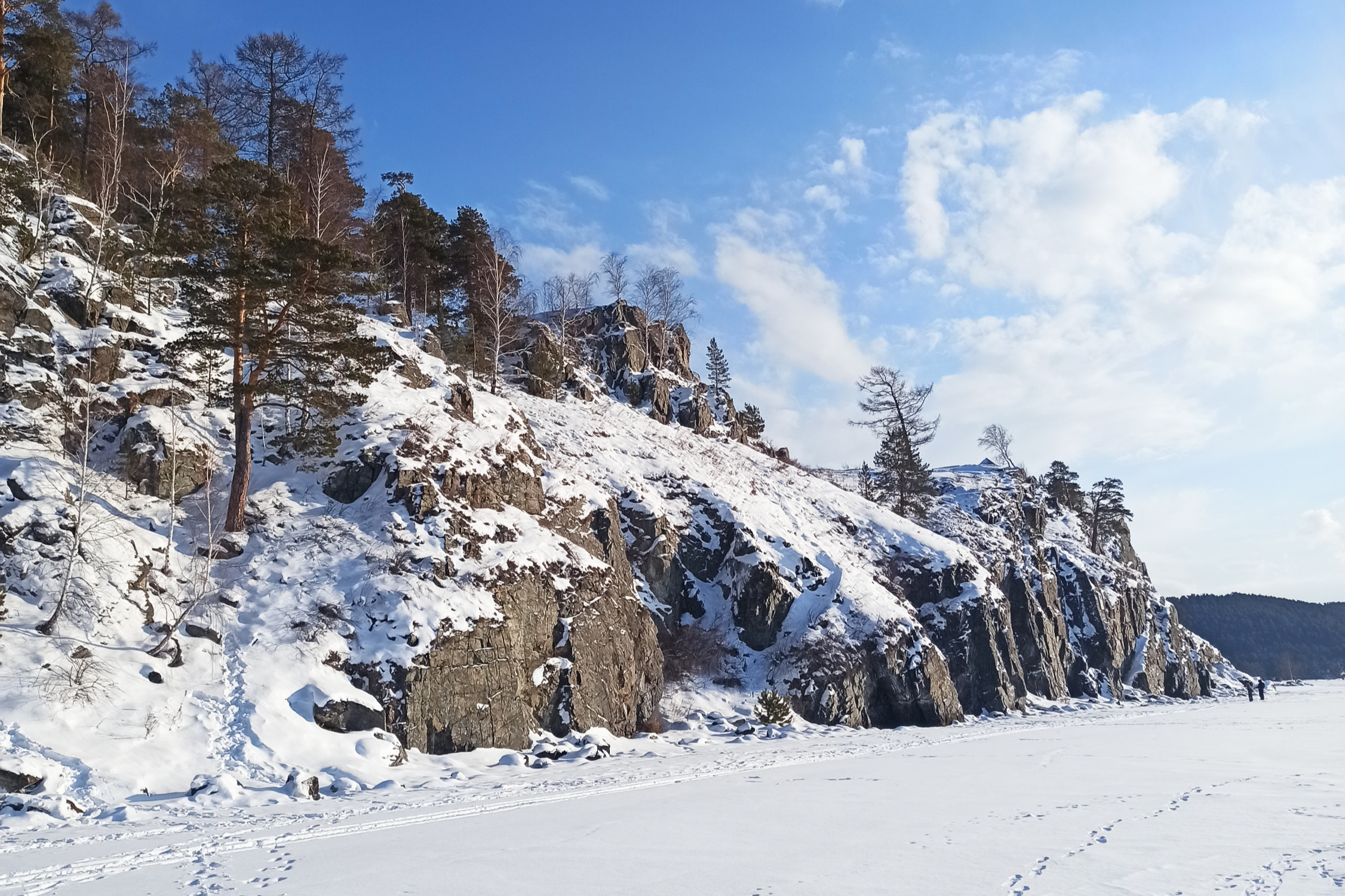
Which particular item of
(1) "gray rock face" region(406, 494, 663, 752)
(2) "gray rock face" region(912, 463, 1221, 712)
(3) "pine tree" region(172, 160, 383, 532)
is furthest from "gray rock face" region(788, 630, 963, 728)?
(3) "pine tree" region(172, 160, 383, 532)

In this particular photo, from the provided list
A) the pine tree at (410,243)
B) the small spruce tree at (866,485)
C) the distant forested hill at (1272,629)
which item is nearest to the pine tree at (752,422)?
the small spruce tree at (866,485)

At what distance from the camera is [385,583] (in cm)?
1912

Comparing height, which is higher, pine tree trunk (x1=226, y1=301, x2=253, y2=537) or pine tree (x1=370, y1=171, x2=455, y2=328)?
pine tree (x1=370, y1=171, x2=455, y2=328)

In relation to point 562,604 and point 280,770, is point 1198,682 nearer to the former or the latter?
point 562,604

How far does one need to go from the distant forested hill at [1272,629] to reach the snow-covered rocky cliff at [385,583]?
126 m

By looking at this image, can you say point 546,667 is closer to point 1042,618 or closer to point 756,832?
point 756,832

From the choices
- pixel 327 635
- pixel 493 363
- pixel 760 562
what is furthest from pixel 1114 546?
pixel 327 635

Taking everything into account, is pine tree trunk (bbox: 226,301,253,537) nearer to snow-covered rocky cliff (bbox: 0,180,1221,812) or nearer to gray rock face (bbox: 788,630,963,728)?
snow-covered rocky cliff (bbox: 0,180,1221,812)

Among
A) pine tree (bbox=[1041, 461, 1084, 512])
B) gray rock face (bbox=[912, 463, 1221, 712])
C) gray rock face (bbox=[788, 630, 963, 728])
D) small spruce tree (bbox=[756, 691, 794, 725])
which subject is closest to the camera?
small spruce tree (bbox=[756, 691, 794, 725])

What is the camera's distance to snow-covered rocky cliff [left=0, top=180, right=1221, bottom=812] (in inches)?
582

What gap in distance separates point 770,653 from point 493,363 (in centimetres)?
2195

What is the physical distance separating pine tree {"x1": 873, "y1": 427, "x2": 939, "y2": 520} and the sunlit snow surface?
103 feet

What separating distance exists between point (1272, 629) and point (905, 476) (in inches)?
5537

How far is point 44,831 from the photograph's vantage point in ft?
33.4
